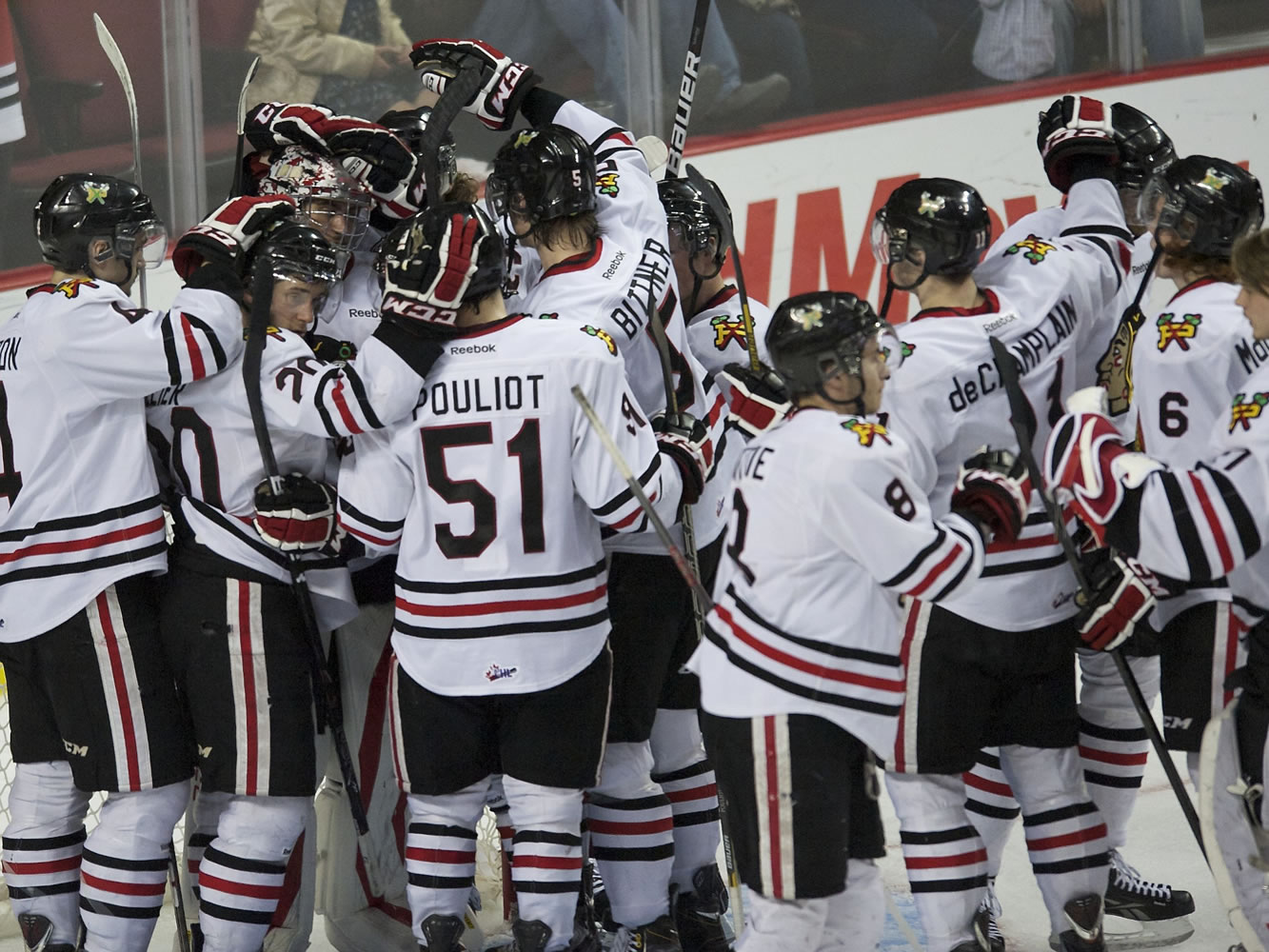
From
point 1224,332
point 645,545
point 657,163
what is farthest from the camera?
point 657,163

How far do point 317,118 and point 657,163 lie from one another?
1098mm

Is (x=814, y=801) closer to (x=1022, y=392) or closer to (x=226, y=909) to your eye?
(x=1022, y=392)

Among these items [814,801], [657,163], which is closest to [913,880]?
[814,801]

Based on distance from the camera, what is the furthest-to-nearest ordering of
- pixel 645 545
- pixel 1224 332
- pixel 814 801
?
pixel 645 545 < pixel 1224 332 < pixel 814 801

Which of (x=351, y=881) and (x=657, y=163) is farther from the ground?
(x=657, y=163)

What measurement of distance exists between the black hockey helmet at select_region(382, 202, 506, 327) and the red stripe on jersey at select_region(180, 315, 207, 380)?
338 millimetres

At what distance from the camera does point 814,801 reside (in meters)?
2.31

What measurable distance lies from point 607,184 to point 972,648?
1.18 meters

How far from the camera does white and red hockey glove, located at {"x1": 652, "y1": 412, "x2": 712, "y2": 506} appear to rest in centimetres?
286

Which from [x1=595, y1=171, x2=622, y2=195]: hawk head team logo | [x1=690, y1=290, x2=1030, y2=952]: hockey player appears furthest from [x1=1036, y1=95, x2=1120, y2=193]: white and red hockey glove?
[x1=690, y1=290, x2=1030, y2=952]: hockey player

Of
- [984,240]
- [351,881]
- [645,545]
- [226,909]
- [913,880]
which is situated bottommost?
[351,881]

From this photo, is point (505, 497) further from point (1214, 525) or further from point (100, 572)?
point (1214, 525)

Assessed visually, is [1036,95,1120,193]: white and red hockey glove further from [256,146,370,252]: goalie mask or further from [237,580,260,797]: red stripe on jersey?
[237,580,260,797]: red stripe on jersey

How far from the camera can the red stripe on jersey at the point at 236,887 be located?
9.06ft
